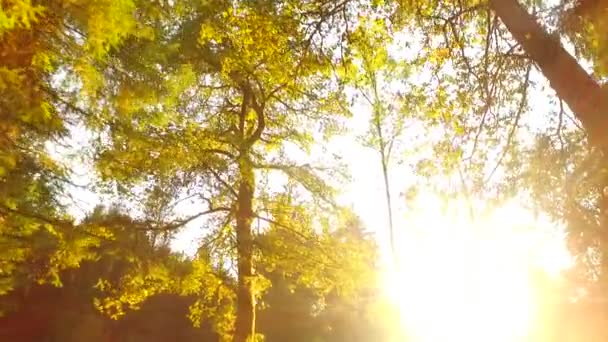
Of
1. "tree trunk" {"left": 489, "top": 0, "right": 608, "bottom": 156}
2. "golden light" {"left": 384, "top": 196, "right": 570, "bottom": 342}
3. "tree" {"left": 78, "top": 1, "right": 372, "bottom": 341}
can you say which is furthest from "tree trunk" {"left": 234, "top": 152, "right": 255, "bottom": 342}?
"tree trunk" {"left": 489, "top": 0, "right": 608, "bottom": 156}

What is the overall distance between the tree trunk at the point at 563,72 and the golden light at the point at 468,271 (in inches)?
113

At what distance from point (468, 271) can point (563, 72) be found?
361 inches

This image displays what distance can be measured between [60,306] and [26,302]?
1.72 m

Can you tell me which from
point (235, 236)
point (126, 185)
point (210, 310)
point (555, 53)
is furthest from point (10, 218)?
point (555, 53)

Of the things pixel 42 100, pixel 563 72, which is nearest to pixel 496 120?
pixel 563 72

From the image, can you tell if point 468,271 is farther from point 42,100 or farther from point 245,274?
point 42,100

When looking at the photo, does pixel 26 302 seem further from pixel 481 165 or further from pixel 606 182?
pixel 606 182

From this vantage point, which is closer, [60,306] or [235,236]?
[235,236]

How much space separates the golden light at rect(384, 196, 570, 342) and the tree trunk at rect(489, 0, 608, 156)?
113 inches

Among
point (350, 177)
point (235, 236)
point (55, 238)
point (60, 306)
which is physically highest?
point (60, 306)

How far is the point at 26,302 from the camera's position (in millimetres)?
22938

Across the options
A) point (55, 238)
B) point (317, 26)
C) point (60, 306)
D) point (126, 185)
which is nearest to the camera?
point (317, 26)

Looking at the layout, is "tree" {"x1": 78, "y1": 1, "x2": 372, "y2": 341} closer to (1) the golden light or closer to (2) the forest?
(2) the forest

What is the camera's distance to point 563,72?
4422 mm
